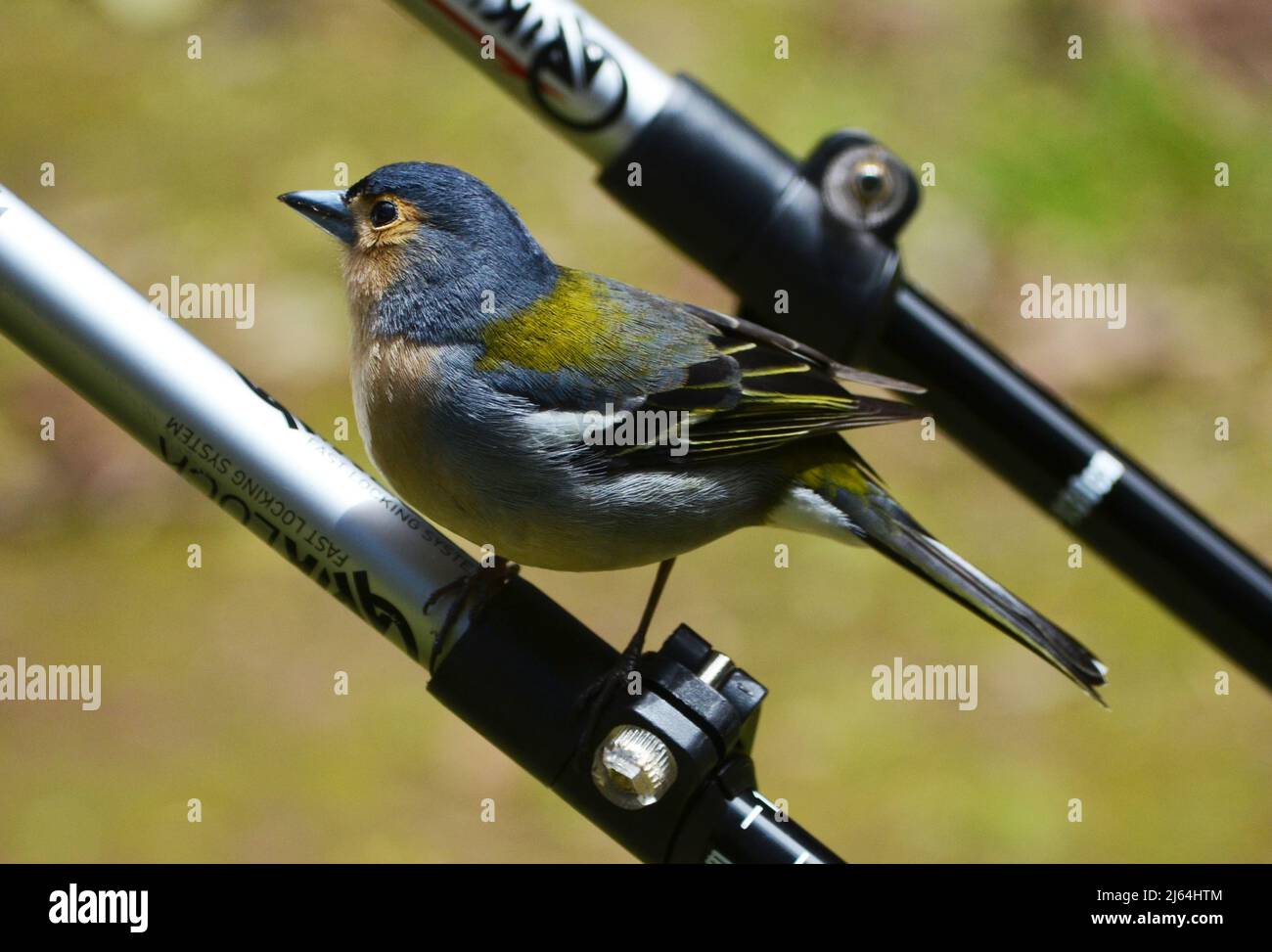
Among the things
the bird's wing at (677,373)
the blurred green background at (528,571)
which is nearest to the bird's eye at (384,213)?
the bird's wing at (677,373)

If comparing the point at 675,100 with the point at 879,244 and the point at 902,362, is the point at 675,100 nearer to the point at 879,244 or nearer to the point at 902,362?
the point at 879,244

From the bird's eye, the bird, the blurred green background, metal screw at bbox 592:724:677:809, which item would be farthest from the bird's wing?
the blurred green background

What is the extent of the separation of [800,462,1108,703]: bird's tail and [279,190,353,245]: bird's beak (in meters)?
1.10

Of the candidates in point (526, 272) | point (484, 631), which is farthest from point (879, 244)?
point (484, 631)

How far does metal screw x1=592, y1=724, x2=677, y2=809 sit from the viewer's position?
6.85 ft

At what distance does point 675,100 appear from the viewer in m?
3.16

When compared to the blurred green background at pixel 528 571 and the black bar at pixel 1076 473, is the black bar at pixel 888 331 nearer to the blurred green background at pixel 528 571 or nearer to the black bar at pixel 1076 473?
the black bar at pixel 1076 473

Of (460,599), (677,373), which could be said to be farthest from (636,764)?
(677,373)

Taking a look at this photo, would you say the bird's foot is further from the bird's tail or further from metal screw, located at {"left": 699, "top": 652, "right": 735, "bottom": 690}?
the bird's tail

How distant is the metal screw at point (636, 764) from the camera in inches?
82.2

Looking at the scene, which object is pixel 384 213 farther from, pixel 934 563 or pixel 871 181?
pixel 934 563

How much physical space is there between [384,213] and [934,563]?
1331 mm

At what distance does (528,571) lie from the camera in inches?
218

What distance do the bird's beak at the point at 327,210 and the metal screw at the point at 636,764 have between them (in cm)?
111
